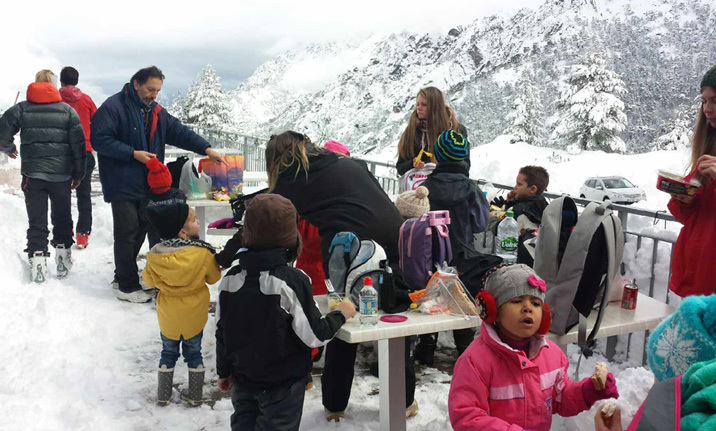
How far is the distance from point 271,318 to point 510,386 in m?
1.24

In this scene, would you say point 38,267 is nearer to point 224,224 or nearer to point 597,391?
point 224,224

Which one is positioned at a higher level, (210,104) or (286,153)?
(210,104)

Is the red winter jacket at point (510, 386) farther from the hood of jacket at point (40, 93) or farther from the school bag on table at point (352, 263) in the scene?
the hood of jacket at point (40, 93)

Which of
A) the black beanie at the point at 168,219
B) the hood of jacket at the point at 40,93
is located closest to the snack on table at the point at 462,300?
the black beanie at the point at 168,219

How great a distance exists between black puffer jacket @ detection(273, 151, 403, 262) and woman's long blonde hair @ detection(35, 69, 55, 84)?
4.57 metres

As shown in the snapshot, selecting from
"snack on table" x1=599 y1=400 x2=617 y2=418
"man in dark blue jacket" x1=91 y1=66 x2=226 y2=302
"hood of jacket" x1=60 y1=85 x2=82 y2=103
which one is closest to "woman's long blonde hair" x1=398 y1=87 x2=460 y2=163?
"man in dark blue jacket" x1=91 y1=66 x2=226 y2=302

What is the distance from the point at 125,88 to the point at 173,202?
2.43 m

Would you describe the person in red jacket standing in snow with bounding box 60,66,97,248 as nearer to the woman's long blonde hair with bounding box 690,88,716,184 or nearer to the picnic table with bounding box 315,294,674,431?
the picnic table with bounding box 315,294,674,431

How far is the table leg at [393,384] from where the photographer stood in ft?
11.0

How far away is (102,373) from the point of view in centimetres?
459

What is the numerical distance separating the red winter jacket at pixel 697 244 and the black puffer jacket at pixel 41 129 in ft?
21.2

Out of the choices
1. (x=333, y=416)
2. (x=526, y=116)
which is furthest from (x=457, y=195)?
(x=526, y=116)

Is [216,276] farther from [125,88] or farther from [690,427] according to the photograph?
[690,427]

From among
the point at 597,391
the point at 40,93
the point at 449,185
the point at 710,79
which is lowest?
the point at 597,391
